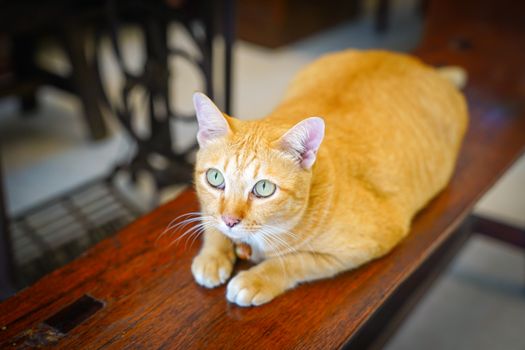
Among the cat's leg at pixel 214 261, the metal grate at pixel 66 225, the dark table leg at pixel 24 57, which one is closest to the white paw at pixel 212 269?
the cat's leg at pixel 214 261

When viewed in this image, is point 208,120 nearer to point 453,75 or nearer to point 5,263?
point 5,263

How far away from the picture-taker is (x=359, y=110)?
4.41 ft

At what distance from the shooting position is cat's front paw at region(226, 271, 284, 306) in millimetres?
1085

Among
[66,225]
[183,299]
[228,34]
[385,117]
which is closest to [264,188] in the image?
[183,299]

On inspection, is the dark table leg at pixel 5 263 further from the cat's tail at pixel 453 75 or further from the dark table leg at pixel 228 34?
the cat's tail at pixel 453 75

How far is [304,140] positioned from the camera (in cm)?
101

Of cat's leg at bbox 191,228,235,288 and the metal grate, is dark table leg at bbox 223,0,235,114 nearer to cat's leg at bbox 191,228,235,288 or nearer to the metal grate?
the metal grate

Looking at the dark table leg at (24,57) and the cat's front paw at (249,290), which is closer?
the cat's front paw at (249,290)

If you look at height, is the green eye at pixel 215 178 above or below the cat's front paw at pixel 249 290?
above

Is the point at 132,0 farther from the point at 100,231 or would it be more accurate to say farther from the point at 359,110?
the point at 359,110

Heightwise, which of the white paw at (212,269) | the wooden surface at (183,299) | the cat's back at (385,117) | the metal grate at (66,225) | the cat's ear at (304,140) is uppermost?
the cat's ear at (304,140)

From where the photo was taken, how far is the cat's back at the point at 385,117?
49.3 inches

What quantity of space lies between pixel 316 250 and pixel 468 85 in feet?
4.06

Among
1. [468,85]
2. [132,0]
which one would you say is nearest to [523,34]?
[468,85]
